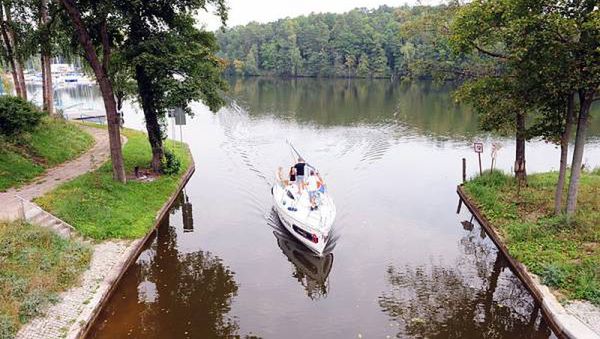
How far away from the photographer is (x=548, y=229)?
1639cm

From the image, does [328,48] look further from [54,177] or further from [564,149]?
[564,149]

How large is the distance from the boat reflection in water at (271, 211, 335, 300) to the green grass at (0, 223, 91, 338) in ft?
23.4

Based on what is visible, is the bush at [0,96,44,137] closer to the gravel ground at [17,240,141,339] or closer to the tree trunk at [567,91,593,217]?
the gravel ground at [17,240,141,339]

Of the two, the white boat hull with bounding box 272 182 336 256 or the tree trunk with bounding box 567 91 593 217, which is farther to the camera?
the white boat hull with bounding box 272 182 336 256

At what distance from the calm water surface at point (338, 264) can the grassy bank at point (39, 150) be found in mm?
7185

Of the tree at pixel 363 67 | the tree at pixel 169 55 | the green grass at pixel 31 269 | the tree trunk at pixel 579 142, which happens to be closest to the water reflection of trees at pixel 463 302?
the tree trunk at pixel 579 142

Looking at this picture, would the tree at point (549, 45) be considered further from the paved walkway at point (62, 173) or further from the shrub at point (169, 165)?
the paved walkway at point (62, 173)

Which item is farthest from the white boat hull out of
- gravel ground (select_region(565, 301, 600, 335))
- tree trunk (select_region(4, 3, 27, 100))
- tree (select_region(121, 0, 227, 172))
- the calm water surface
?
tree trunk (select_region(4, 3, 27, 100))

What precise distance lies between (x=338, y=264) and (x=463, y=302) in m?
4.58

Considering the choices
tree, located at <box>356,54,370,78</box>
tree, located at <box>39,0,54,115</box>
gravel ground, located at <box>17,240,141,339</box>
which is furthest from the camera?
tree, located at <box>356,54,370,78</box>

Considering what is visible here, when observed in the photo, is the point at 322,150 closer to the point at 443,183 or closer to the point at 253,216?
the point at 443,183

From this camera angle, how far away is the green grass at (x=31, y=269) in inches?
458

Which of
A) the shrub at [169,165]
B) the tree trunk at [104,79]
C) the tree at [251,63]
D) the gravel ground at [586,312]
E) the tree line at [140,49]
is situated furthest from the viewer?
the tree at [251,63]

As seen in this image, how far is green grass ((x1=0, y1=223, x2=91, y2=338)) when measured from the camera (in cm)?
1162
